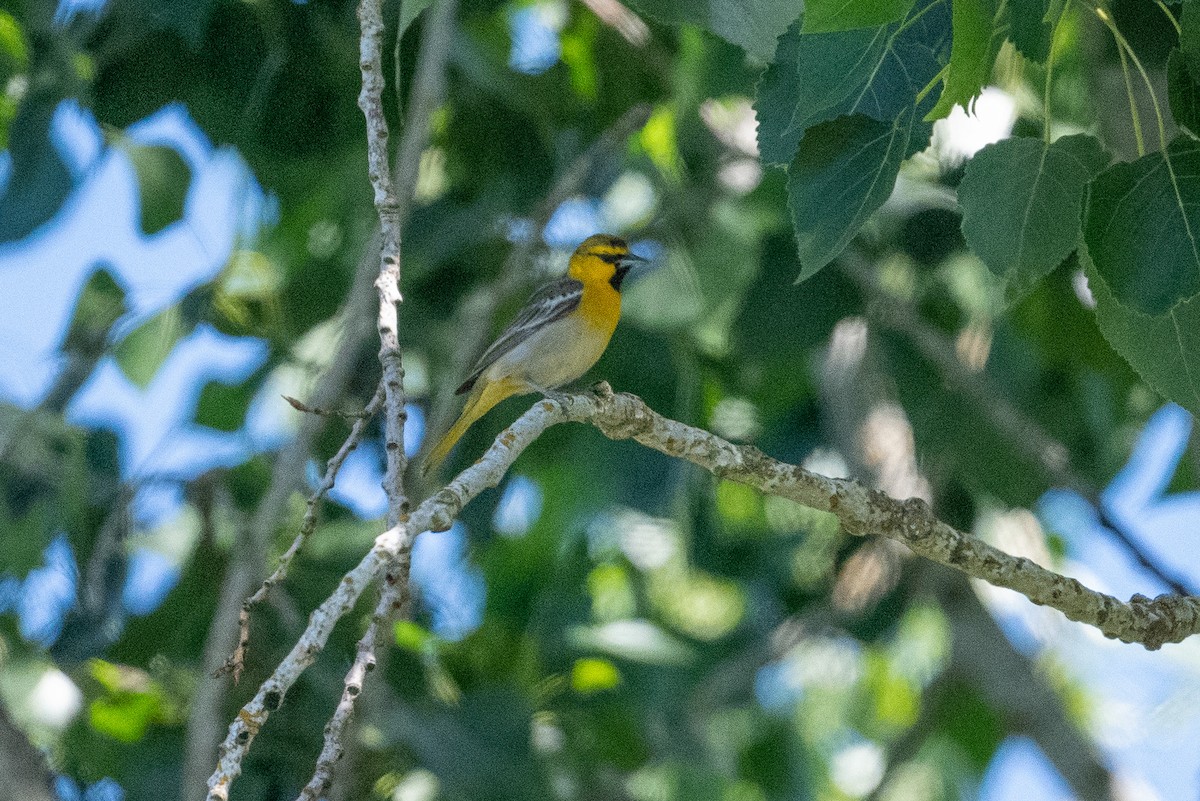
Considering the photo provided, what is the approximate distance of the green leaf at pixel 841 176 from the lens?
2326 millimetres

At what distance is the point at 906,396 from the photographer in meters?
6.52

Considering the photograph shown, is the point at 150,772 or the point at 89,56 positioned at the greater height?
the point at 89,56

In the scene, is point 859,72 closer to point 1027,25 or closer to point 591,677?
point 1027,25

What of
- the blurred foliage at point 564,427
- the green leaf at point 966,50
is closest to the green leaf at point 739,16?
the green leaf at point 966,50

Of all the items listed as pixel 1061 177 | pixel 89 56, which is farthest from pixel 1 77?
pixel 1061 177

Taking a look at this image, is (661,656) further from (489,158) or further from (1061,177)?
(1061,177)

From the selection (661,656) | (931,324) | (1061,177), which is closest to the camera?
(1061,177)

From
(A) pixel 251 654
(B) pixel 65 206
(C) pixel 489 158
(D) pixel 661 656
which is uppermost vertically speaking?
(B) pixel 65 206

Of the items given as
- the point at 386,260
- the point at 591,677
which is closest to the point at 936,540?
the point at 386,260

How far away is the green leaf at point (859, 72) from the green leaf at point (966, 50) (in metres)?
0.24

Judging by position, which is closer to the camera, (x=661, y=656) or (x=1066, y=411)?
(x=661, y=656)

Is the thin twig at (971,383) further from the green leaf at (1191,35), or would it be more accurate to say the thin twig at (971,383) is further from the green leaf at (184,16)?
the green leaf at (1191,35)

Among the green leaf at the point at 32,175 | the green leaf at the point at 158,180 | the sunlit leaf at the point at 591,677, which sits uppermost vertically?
the green leaf at the point at 32,175

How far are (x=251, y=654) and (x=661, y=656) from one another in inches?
68.7
